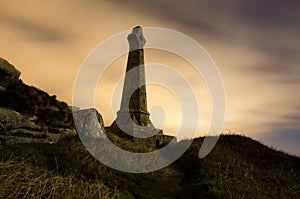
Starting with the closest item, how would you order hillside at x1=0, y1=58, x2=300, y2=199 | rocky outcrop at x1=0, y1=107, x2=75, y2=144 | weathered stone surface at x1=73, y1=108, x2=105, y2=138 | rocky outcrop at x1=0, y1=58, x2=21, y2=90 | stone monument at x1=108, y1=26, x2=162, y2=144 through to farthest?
hillside at x1=0, y1=58, x2=300, y2=199
rocky outcrop at x1=0, y1=107, x2=75, y2=144
rocky outcrop at x1=0, y1=58, x2=21, y2=90
weathered stone surface at x1=73, y1=108, x2=105, y2=138
stone monument at x1=108, y1=26, x2=162, y2=144

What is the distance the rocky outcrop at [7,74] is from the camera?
19.6 metres

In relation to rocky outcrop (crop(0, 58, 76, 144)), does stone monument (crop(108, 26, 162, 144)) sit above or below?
above

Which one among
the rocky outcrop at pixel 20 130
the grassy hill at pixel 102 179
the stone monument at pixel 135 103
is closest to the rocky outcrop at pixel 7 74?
the rocky outcrop at pixel 20 130

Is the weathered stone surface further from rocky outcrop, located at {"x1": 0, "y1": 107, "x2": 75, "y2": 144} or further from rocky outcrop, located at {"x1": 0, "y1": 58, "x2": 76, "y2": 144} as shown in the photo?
rocky outcrop, located at {"x1": 0, "y1": 107, "x2": 75, "y2": 144}

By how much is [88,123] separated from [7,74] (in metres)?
6.31

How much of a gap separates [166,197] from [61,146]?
6.87 m

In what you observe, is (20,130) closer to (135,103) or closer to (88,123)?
(88,123)

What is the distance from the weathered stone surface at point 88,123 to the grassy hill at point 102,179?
199 centimetres

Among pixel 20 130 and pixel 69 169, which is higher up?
pixel 20 130

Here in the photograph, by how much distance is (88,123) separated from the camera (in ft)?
77.4

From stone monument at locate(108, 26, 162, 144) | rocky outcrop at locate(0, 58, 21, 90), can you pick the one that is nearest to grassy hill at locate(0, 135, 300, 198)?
rocky outcrop at locate(0, 58, 21, 90)

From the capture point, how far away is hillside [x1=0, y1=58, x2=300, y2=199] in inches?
388

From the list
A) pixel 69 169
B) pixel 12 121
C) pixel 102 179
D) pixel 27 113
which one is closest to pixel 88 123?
pixel 27 113

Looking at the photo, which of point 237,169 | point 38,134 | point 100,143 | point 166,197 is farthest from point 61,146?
point 237,169
